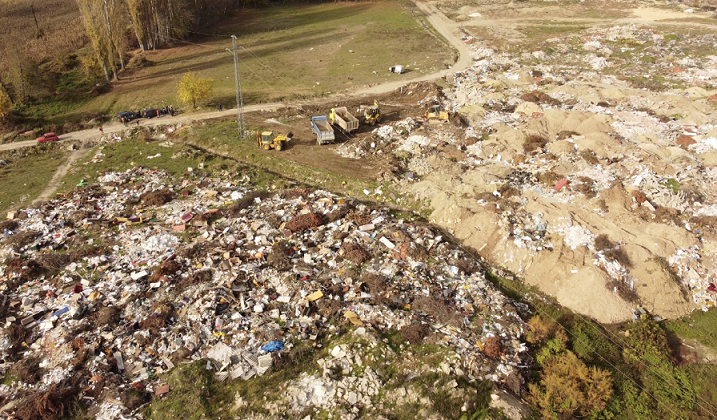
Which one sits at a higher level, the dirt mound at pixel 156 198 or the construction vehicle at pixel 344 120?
the construction vehicle at pixel 344 120

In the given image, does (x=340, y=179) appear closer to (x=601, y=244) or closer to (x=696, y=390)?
(x=601, y=244)

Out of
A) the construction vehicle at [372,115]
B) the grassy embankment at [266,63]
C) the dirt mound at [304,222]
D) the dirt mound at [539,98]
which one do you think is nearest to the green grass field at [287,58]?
the grassy embankment at [266,63]

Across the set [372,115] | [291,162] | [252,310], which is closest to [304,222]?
[252,310]

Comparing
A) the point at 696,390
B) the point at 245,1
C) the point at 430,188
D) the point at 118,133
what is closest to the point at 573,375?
the point at 696,390

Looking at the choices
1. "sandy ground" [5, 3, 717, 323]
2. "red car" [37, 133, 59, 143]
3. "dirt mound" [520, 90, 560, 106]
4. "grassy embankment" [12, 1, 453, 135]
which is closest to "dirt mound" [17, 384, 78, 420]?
"sandy ground" [5, 3, 717, 323]

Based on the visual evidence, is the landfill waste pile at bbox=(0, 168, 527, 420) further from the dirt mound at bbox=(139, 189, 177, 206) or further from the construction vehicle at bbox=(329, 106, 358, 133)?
the construction vehicle at bbox=(329, 106, 358, 133)

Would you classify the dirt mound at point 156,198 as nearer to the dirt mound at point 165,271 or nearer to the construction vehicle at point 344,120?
the dirt mound at point 165,271

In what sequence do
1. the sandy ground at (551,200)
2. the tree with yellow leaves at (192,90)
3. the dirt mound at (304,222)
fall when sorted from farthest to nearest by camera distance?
the tree with yellow leaves at (192,90) → the dirt mound at (304,222) → the sandy ground at (551,200)

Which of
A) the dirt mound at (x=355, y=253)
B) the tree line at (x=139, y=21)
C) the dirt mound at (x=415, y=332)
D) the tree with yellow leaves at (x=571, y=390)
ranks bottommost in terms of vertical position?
the tree with yellow leaves at (x=571, y=390)
